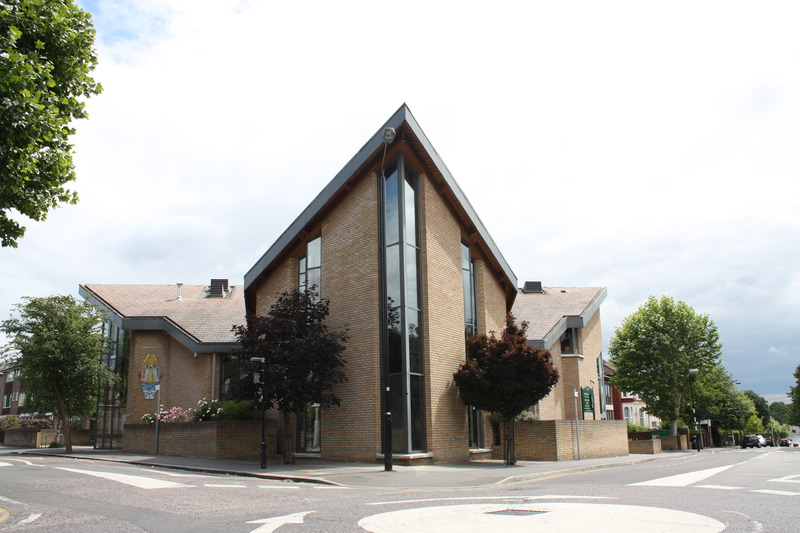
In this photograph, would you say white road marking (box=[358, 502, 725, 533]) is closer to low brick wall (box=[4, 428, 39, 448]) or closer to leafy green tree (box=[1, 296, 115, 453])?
leafy green tree (box=[1, 296, 115, 453])

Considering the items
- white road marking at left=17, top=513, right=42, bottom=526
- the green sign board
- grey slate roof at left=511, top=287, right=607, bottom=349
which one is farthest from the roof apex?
white road marking at left=17, top=513, right=42, bottom=526

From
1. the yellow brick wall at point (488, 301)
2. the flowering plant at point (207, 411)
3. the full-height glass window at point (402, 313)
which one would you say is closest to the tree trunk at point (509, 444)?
the full-height glass window at point (402, 313)

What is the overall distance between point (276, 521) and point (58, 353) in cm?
2546

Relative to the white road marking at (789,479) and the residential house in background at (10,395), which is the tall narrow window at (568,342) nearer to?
the white road marking at (789,479)

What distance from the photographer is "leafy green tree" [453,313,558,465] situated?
67.9 ft

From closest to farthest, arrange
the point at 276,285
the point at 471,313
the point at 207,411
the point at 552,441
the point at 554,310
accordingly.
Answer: the point at 552,441
the point at 207,411
the point at 471,313
the point at 276,285
the point at 554,310

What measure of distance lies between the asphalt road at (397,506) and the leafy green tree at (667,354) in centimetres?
3367

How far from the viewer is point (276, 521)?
8578mm

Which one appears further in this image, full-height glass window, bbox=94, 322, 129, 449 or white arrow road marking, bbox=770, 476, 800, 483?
full-height glass window, bbox=94, 322, 129, 449

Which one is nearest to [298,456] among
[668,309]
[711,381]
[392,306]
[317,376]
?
[317,376]

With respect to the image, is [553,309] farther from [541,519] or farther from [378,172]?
[541,519]

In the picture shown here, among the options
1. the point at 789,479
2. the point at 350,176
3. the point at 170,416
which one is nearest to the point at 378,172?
the point at 350,176

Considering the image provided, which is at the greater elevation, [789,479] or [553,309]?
[553,309]

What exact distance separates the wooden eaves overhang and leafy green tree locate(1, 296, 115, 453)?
30.4 ft
